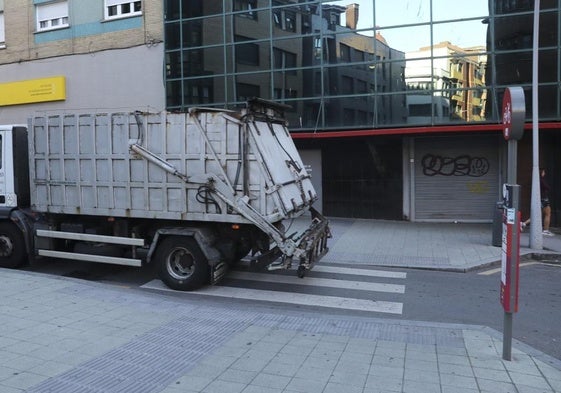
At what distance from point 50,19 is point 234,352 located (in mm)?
19886

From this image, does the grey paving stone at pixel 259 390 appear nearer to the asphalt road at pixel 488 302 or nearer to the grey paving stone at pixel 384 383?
the grey paving stone at pixel 384 383

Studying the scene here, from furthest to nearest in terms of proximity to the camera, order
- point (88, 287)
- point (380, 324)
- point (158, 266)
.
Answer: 1. point (158, 266)
2. point (88, 287)
3. point (380, 324)

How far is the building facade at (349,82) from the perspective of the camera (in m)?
14.2

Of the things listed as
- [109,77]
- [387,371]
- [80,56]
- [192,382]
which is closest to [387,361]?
[387,371]

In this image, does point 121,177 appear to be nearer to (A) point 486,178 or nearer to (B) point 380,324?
(B) point 380,324

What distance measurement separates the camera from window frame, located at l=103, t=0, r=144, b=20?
61.5 feet

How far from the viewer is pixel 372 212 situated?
1644cm

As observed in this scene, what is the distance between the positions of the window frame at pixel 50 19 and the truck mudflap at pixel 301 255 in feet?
54.3

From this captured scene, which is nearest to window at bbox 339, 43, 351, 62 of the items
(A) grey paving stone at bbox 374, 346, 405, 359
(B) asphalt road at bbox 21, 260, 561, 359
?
(B) asphalt road at bbox 21, 260, 561, 359

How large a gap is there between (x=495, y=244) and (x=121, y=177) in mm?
8422

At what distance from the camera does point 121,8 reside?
18969 mm

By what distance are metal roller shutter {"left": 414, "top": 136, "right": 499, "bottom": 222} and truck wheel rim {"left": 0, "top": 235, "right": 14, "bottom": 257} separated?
1164 centimetres

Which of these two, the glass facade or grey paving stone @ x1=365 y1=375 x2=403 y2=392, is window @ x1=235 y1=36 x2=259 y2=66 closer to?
the glass facade

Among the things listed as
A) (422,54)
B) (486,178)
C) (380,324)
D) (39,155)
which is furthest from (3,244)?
(486,178)
